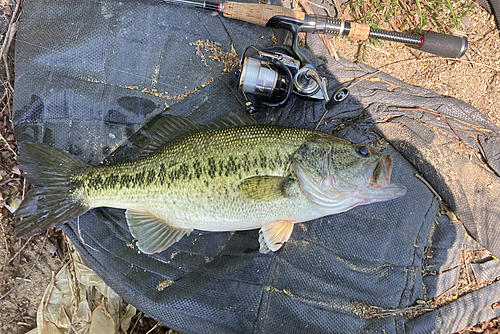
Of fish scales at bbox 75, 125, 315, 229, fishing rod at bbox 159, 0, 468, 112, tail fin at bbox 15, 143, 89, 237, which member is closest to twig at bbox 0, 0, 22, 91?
tail fin at bbox 15, 143, 89, 237

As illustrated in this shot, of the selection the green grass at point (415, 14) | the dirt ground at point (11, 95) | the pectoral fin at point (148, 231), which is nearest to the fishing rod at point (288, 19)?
the dirt ground at point (11, 95)

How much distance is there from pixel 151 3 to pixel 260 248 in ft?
8.66

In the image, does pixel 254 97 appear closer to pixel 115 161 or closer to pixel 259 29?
pixel 259 29

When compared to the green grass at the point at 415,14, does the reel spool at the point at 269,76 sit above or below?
below

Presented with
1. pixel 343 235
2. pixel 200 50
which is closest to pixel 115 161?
pixel 200 50

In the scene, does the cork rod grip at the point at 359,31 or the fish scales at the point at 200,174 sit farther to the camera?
the cork rod grip at the point at 359,31

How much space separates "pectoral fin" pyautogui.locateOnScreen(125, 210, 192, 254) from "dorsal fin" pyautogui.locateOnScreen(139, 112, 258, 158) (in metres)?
0.56

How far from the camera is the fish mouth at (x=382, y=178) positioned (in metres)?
2.32

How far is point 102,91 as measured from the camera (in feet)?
9.30

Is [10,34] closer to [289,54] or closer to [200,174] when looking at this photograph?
[200,174]

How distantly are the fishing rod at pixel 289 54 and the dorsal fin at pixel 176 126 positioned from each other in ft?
0.77

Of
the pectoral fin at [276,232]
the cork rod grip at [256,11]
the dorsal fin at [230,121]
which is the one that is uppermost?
the cork rod grip at [256,11]

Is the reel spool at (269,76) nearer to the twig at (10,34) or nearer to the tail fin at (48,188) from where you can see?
the tail fin at (48,188)

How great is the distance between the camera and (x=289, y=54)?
2873 millimetres
